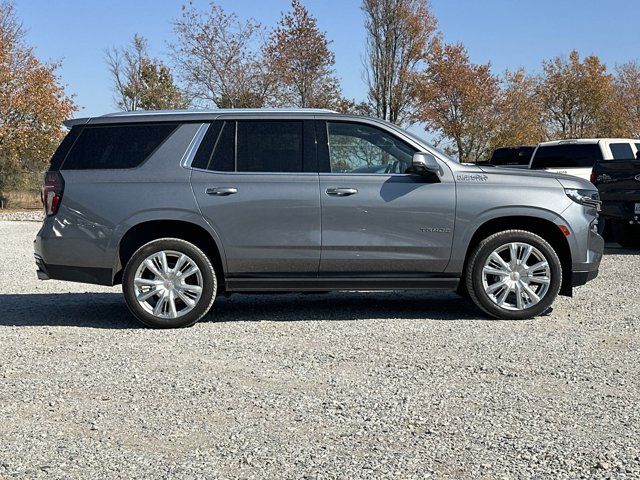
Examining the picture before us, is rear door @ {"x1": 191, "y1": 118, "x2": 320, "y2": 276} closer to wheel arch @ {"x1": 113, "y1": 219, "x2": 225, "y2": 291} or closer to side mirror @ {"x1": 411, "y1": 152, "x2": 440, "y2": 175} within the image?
wheel arch @ {"x1": 113, "y1": 219, "x2": 225, "y2": 291}

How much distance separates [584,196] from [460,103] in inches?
1389

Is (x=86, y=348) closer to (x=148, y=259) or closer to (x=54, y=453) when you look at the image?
(x=148, y=259)

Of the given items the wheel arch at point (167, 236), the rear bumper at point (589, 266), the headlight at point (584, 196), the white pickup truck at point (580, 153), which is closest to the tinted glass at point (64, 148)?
the wheel arch at point (167, 236)

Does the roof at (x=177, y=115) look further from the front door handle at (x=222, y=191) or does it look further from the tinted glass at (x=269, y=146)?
the front door handle at (x=222, y=191)

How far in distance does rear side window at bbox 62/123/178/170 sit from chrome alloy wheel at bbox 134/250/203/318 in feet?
3.01

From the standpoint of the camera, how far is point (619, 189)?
558 inches

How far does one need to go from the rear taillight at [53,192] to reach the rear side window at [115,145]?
0.13 meters

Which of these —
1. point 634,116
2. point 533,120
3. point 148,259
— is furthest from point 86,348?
point 634,116

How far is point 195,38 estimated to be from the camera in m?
38.3

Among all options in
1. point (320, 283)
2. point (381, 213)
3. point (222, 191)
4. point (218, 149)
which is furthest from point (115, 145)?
point (381, 213)

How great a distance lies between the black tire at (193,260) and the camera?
7.43 metres

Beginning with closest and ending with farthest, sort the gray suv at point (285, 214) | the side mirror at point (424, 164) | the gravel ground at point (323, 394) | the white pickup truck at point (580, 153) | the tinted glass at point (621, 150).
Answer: the gravel ground at point (323, 394)
the side mirror at point (424, 164)
the gray suv at point (285, 214)
the white pickup truck at point (580, 153)
the tinted glass at point (621, 150)

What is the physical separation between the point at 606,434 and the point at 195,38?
36127 mm

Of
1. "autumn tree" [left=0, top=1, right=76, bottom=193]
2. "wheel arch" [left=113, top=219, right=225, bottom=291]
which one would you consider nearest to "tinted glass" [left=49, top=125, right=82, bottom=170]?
"wheel arch" [left=113, top=219, right=225, bottom=291]
